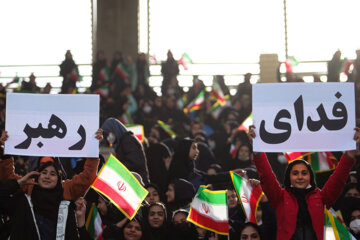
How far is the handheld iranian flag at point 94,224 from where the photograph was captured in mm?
7926

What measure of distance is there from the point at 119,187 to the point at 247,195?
116 centimetres

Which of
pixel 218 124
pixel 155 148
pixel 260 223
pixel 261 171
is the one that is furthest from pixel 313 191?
pixel 218 124

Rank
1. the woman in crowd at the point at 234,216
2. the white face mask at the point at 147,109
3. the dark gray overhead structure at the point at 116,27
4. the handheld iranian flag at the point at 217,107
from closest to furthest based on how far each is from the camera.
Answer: the woman in crowd at the point at 234,216 → the handheld iranian flag at the point at 217,107 → the white face mask at the point at 147,109 → the dark gray overhead structure at the point at 116,27

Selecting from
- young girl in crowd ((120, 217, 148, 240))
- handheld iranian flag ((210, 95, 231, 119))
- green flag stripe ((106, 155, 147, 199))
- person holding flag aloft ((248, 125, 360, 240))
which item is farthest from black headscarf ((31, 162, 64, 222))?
handheld iranian flag ((210, 95, 231, 119))

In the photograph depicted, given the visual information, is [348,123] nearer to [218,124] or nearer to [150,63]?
Result: [218,124]

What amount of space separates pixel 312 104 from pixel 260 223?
1841mm

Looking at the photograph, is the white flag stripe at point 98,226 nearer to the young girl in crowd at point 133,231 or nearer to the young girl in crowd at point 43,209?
the young girl in crowd at point 133,231

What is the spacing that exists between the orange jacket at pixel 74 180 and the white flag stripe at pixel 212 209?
146cm

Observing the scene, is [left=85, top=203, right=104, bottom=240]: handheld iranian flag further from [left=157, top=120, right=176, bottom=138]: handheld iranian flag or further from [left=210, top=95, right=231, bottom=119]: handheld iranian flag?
[left=210, top=95, right=231, bottom=119]: handheld iranian flag

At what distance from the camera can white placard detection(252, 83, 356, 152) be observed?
6621mm

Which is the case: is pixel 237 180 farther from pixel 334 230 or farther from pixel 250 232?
pixel 334 230

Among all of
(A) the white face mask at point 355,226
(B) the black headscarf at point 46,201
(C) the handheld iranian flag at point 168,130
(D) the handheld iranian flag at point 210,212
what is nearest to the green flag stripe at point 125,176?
(D) the handheld iranian flag at point 210,212

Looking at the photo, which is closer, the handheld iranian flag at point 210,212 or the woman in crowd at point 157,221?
the handheld iranian flag at point 210,212

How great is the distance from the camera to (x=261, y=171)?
6.32m
